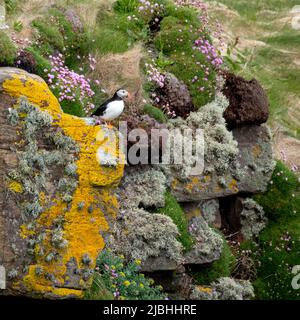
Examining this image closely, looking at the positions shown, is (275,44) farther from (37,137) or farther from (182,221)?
(37,137)

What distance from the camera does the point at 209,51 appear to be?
543 inches

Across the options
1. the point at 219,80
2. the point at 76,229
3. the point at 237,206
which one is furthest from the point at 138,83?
the point at 76,229

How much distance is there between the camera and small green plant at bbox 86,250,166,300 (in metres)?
9.12

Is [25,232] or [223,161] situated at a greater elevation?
[223,161]

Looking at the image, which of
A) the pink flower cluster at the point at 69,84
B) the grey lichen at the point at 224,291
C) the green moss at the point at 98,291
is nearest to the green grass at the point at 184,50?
the pink flower cluster at the point at 69,84

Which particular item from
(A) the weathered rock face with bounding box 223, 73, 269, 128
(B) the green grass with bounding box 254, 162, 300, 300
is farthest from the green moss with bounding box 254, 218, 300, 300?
(A) the weathered rock face with bounding box 223, 73, 269, 128

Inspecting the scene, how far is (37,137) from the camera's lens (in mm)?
8648

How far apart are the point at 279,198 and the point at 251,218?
70cm

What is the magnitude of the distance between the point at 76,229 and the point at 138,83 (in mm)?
4580

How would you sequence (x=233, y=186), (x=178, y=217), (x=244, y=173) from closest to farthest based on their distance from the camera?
(x=178, y=217) < (x=233, y=186) < (x=244, y=173)

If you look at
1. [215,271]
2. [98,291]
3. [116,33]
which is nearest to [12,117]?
[98,291]

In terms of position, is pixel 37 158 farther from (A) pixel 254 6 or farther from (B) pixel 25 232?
(A) pixel 254 6

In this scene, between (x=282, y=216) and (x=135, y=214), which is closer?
(x=135, y=214)

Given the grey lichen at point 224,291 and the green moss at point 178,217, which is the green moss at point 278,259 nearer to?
the grey lichen at point 224,291
